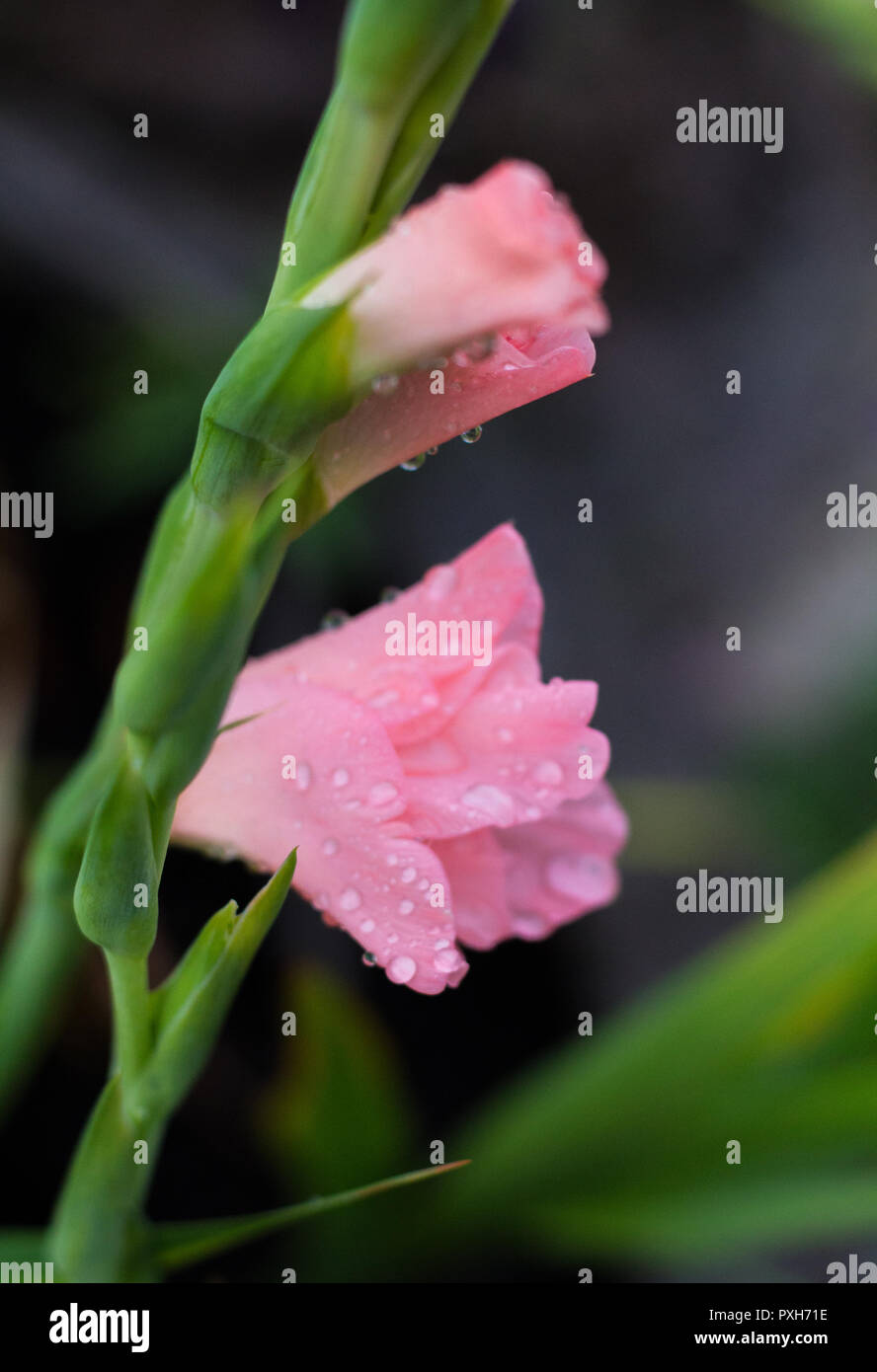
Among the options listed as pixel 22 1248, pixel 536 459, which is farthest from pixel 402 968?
pixel 536 459

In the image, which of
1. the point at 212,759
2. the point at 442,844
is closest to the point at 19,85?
the point at 212,759

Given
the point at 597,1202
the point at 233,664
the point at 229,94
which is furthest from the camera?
the point at 229,94

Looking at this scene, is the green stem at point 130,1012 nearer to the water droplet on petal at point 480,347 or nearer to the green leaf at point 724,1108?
the water droplet on petal at point 480,347

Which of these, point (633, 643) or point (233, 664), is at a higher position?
point (633, 643)

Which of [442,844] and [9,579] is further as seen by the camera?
[9,579]

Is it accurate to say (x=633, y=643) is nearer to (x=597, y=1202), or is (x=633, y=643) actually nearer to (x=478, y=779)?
(x=597, y=1202)

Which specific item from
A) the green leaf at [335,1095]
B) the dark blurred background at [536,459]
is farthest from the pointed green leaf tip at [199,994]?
the dark blurred background at [536,459]
